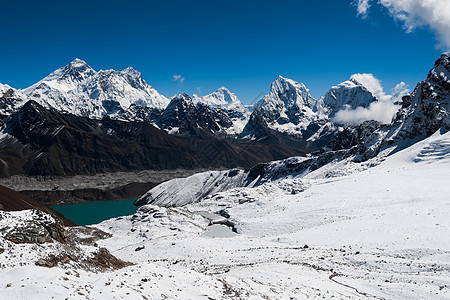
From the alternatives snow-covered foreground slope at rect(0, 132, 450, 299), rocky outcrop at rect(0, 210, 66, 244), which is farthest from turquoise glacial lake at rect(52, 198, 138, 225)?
rocky outcrop at rect(0, 210, 66, 244)

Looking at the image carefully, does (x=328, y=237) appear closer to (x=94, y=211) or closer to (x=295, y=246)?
(x=295, y=246)

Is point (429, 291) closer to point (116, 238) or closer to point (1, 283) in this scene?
point (1, 283)

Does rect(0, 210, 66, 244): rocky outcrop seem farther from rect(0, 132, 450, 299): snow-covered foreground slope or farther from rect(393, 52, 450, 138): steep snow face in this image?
rect(393, 52, 450, 138): steep snow face

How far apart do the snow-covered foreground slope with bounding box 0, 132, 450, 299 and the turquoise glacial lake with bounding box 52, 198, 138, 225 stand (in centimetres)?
8715

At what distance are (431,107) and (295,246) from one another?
272 ft

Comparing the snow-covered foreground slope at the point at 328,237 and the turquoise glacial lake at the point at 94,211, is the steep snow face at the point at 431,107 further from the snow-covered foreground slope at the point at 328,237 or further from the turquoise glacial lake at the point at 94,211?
the turquoise glacial lake at the point at 94,211

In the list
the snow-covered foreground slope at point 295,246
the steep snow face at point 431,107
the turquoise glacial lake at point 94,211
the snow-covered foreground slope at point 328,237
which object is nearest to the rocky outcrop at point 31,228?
the snow-covered foreground slope at point 295,246

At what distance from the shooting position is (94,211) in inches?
6801

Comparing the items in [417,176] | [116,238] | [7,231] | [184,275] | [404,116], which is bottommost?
[116,238]

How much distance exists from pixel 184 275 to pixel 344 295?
34.5ft

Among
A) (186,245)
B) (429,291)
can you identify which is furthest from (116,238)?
(429,291)

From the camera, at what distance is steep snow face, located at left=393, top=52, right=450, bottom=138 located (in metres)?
94.4

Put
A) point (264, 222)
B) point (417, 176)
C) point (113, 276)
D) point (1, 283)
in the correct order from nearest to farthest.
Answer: point (1, 283) → point (113, 276) → point (264, 222) → point (417, 176)

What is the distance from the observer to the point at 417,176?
61375mm
